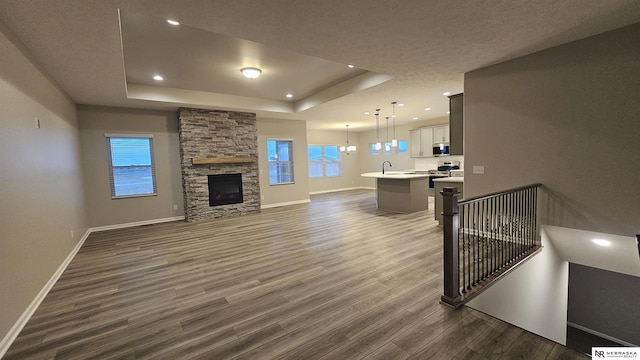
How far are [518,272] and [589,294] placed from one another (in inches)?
106

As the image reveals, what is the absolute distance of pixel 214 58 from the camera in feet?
13.8

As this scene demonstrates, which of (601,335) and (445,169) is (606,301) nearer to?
(601,335)

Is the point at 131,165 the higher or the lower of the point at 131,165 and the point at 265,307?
the higher

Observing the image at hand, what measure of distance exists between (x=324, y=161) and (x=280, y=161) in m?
3.67

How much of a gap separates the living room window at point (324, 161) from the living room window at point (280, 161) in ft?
9.63

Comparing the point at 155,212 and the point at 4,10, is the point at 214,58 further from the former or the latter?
the point at 155,212

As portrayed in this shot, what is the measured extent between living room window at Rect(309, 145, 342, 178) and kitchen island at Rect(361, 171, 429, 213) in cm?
494

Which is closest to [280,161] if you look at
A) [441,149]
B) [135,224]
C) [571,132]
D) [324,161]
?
[324,161]

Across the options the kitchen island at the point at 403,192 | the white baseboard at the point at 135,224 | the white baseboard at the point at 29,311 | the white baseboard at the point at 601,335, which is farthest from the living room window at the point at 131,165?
the white baseboard at the point at 601,335

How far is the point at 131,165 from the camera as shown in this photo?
20.4ft

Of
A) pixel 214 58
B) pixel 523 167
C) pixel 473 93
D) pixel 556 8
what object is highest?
pixel 214 58

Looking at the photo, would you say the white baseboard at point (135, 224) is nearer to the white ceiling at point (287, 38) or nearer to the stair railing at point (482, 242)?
the white ceiling at point (287, 38)

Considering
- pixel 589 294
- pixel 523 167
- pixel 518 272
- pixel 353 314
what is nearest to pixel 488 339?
pixel 353 314

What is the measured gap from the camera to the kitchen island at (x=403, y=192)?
6.54m
